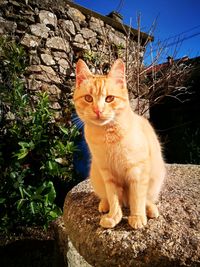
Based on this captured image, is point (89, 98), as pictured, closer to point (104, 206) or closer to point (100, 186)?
point (100, 186)

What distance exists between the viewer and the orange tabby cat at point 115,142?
4.34 feet

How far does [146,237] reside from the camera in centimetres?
134

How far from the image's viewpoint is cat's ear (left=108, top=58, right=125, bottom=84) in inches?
55.2

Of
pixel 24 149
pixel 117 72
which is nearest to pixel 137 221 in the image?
pixel 117 72

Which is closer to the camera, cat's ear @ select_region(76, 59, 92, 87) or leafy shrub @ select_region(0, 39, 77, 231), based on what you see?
cat's ear @ select_region(76, 59, 92, 87)

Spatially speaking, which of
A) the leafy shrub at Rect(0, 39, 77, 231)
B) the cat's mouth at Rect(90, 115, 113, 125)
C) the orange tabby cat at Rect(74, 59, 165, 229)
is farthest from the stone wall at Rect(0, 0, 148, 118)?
the cat's mouth at Rect(90, 115, 113, 125)

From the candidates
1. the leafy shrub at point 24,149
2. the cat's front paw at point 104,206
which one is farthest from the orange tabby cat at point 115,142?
the leafy shrub at point 24,149

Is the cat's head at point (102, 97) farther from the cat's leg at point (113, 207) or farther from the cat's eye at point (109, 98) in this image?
the cat's leg at point (113, 207)

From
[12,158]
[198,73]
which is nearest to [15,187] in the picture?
[12,158]

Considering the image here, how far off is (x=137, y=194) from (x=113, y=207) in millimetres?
151

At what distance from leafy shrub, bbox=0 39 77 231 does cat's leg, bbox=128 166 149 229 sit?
5.92 feet

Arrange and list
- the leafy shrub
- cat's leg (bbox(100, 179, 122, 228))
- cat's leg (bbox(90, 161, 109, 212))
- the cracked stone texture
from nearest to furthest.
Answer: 1. the cracked stone texture
2. cat's leg (bbox(100, 179, 122, 228))
3. cat's leg (bbox(90, 161, 109, 212))
4. the leafy shrub

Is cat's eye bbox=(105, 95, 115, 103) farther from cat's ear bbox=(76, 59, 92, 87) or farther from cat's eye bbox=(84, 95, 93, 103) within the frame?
cat's ear bbox=(76, 59, 92, 87)

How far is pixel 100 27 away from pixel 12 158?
2572 millimetres
